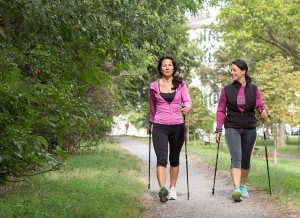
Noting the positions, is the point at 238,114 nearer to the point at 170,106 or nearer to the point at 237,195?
the point at 170,106

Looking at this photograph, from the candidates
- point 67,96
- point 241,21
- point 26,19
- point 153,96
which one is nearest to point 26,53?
point 26,19

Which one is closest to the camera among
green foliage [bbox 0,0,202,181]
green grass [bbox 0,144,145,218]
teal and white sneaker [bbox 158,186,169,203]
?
green foliage [bbox 0,0,202,181]

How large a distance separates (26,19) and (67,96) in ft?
5.08

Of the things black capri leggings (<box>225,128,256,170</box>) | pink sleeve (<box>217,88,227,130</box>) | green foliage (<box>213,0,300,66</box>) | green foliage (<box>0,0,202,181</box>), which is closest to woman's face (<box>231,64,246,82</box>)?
pink sleeve (<box>217,88,227,130</box>)

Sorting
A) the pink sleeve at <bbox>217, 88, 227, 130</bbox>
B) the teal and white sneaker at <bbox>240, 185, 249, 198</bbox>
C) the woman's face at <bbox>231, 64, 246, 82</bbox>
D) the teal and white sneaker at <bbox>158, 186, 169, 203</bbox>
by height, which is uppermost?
the woman's face at <bbox>231, 64, 246, 82</bbox>

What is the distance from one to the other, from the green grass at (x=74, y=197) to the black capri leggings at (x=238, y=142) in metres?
1.58

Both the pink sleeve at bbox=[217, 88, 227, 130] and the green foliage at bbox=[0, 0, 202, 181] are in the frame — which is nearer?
the green foliage at bbox=[0, 0, 202, 181]

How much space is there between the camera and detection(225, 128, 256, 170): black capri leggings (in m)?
8.29

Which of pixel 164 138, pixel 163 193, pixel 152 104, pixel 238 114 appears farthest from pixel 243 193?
pixel 152 104

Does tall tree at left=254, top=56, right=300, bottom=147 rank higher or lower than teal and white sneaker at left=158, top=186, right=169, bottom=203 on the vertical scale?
higher

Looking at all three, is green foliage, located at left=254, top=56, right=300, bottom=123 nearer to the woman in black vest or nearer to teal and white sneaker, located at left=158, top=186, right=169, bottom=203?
the woman in black vest

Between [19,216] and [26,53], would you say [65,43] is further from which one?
[19,216]

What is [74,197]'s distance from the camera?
27.1 feet

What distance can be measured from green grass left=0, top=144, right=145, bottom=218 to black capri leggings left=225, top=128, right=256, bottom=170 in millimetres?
1578
